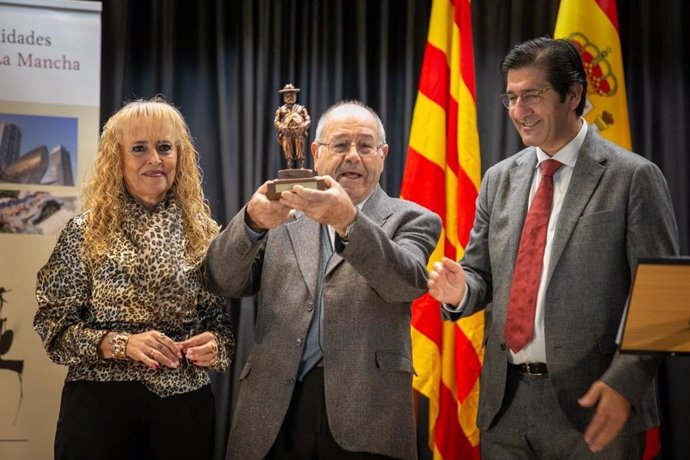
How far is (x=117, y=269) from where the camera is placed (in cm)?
247

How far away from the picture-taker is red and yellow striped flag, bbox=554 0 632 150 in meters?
3.83

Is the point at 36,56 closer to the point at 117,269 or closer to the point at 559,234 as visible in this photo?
the point at 117,269

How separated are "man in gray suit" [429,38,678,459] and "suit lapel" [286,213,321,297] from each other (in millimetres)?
356

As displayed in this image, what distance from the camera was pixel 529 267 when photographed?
2.34 m

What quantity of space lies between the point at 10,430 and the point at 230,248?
1746 millimetres

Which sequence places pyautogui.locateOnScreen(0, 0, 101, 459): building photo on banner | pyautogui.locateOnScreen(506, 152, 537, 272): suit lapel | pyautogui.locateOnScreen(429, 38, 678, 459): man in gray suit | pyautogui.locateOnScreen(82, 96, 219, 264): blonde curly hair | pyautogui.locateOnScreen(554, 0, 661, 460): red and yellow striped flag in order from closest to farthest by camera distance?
pyautogui.locateOnScreen(429, 38, 678, 459): man in gray suit
pyautogui.locateOnScreen(506, 152, 537, 272): suit lapel
pyautogui.locateOnScreen(82, 96, 219, 264): blonde curly hair
pyautogui.locateOnScreen(0, 0, 101, 459): building photo on banner
pyautogui.locateOnScreen(554, 0, 661, 460): red and yellow striped flag

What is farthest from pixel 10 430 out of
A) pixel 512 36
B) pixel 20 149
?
pixel 512 36

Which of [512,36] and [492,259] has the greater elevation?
[512,36]

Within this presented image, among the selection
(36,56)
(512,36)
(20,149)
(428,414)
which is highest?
(512,36)

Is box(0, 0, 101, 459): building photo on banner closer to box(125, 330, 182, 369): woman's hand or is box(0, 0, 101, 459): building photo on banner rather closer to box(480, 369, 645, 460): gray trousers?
box(125, 330, 182, 369): woman's hand

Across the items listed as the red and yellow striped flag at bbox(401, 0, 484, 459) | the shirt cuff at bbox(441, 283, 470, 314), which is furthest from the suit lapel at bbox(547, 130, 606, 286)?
the red and yellow striped flag at bbox(401, 0, 484, 459)

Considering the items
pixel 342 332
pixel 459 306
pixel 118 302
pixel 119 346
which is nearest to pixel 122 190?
pixel 118 302

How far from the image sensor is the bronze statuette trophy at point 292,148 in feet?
7.54

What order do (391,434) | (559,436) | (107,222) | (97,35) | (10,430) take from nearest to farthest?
(559,436) < (391,434) < (107,222) < (10,430) < (97,35)
